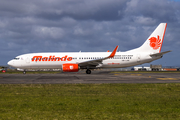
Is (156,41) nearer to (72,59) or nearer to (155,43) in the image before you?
(155,43)

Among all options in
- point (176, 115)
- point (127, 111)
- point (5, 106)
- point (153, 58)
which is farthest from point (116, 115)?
point (153, 58)

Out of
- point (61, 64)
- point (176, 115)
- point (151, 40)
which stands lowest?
point (176, 115)

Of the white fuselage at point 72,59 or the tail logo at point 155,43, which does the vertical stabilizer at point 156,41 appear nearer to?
the tail logo at point 155,43

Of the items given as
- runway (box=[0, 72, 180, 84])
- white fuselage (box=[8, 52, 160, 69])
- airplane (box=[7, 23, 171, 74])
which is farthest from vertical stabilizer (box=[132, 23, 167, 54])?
runway (box=[0, 72, 180, 84])

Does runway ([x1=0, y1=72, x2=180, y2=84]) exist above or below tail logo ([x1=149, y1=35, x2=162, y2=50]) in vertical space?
below

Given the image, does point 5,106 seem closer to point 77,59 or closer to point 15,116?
point 15,116

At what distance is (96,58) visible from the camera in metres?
36.0

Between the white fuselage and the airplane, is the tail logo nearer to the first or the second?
the airplane

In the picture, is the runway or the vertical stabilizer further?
the vertical stabilizer

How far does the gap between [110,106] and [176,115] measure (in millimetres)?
2421

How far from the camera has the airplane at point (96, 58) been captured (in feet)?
116

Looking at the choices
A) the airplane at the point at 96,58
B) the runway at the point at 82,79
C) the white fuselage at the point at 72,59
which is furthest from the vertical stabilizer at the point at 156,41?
the runway at the point at 82,79

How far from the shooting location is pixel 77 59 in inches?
1407

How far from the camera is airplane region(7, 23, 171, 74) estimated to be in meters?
35.4
